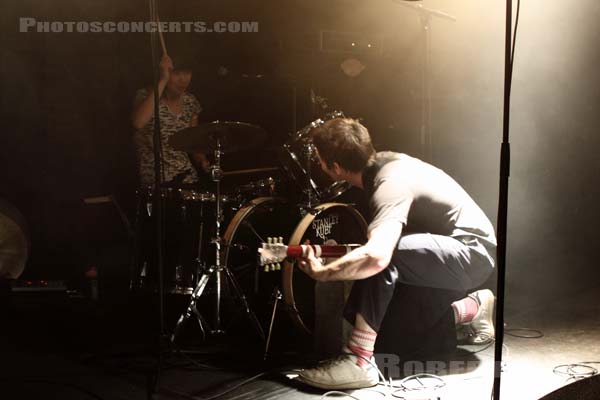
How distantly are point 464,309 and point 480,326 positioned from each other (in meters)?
0.18

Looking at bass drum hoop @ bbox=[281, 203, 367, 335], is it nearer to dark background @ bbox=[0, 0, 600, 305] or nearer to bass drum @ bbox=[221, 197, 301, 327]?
bass drum @ bbox=[221, 197, 301, 327]

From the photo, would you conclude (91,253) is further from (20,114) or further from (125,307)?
(20,114)

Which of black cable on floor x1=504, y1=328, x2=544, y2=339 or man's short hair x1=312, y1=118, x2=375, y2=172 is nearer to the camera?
man's short hair x1=312, y1=118, x2=375, y2=172

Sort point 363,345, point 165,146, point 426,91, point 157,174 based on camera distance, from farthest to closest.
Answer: point 426,91
point 165,146
point 363,345
point 157,174

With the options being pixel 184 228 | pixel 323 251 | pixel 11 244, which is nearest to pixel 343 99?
pixel 184 228

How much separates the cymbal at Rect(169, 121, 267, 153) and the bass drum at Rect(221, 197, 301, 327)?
1.18ft

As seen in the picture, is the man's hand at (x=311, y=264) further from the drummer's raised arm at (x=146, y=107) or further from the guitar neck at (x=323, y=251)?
the drummer's raised arm at (x=146, y=107)

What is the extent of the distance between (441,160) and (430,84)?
559 millimetres

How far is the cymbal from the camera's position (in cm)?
378

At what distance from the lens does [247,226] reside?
13.3 ft

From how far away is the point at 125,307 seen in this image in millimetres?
→ 4844

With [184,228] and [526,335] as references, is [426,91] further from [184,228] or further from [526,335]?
[184,228]

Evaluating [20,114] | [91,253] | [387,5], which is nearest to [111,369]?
[91,253]

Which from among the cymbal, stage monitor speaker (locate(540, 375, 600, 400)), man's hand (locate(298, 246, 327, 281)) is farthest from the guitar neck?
stage monitor speaker (locate(540, 375, 600, 400))
